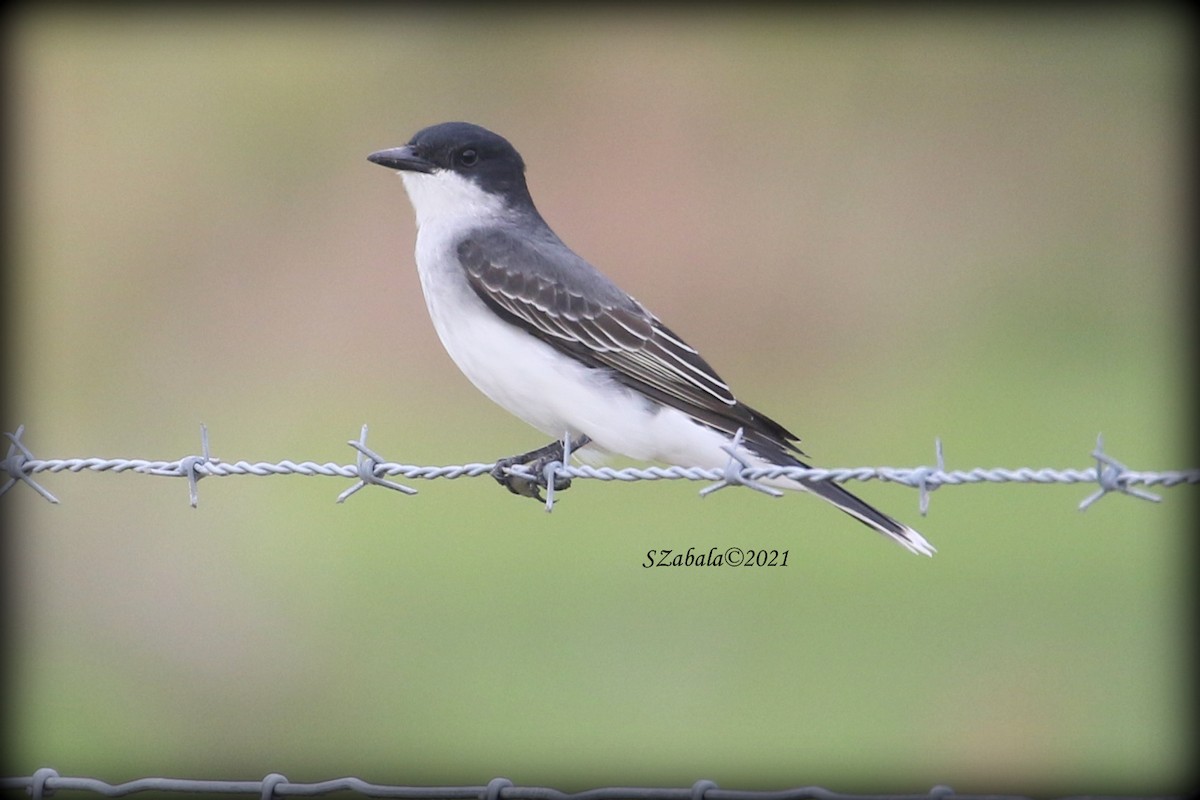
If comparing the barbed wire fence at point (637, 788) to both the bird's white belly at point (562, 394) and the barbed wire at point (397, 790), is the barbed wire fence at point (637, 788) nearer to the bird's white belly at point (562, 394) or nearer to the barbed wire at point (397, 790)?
the barbed wire at point (397, 790)

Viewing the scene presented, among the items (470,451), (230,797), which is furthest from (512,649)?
(230,797)

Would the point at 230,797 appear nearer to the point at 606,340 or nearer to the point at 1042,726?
the point at 606,340

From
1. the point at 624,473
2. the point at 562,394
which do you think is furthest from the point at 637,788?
the point at 562,394

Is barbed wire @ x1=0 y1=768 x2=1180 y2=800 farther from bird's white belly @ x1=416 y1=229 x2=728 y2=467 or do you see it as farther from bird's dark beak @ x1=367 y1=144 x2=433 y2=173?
bird's dark beak @ x1=367 y1=144 x2=433 y2=173

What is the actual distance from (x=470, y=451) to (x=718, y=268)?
12.8 ft

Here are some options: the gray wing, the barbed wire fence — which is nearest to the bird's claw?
the gray wing

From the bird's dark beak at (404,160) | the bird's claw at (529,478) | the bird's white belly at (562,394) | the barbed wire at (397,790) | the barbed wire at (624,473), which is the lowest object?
the barbed wire at (397,790)

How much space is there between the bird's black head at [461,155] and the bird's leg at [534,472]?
1325 millimetres

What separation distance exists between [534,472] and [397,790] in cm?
193

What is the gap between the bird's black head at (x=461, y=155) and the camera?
6656 mm

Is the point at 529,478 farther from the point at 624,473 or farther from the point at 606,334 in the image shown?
the point at 624,473

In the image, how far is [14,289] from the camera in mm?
13047

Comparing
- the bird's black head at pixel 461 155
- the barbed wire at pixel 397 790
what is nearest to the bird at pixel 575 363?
the bird's black head at pixel 461 155

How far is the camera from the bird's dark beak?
6.57 metres
